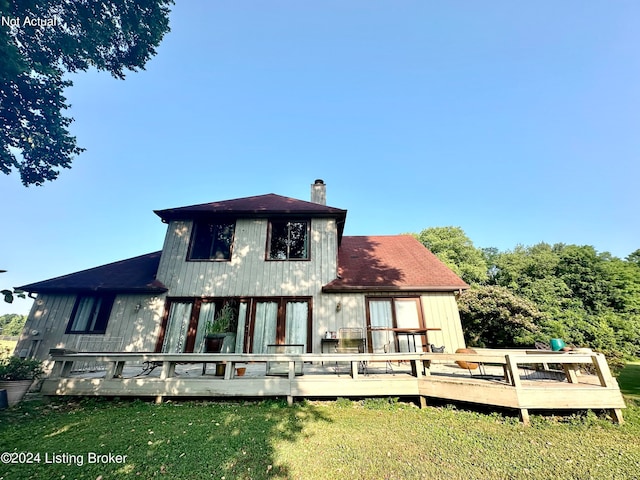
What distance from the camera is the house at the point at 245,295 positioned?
28.2ft

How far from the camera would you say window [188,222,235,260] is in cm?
977

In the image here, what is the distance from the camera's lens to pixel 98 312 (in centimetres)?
889

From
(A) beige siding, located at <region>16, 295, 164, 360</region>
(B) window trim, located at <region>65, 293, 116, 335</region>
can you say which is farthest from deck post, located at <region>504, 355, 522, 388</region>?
(B) window trim, located at <region>65, 293, 116, 335</region>

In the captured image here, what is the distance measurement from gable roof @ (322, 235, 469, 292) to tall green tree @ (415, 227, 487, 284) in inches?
754

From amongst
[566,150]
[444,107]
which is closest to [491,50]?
[444,107]

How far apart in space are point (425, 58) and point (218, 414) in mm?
18433

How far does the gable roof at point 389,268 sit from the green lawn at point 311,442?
14.8 feet

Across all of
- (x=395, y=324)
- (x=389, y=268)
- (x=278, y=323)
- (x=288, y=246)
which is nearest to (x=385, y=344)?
(x=395, y=324)

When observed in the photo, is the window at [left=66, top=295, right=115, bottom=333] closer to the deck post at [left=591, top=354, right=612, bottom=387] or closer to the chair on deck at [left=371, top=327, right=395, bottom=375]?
the chair on deck at [left=371, top=327, right=395, bottom=375]

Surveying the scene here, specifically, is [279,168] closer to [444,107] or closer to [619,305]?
[444,107]

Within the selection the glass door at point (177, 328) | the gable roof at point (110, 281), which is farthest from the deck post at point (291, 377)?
the gable roof at point (110, 281)

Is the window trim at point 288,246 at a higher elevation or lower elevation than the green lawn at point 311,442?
higher

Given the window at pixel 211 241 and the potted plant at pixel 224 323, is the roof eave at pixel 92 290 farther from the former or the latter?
the potted plant at pixel 224 323

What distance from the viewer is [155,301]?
895cm
